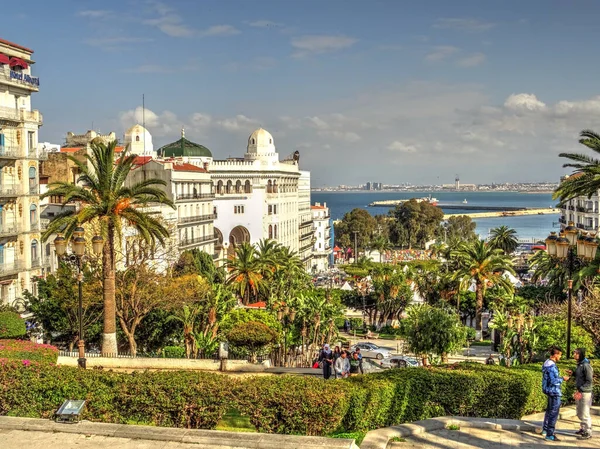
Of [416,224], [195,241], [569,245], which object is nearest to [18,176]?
[195,241]

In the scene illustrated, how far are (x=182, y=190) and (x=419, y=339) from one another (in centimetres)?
3129

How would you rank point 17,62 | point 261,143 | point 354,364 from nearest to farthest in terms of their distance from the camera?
point 354,364 < point 17,62 < point 261,143

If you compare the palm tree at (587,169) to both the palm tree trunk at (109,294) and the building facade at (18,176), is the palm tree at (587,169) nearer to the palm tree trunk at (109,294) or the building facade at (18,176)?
the palm tree trunk at (109,294)

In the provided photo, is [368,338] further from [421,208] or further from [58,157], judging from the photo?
[421,208]

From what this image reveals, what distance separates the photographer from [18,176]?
37.7 m

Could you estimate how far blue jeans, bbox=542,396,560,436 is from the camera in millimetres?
12672

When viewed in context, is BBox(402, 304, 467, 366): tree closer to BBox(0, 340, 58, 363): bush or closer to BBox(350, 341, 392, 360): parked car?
BBox(350, 341, 392, 360): parked car

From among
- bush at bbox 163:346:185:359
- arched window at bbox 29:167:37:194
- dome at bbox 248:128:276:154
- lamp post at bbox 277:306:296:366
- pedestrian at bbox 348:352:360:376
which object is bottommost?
bush at bbox 163:346:185:359

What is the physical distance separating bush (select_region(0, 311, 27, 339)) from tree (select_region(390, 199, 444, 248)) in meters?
115

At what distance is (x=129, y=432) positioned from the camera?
13.0 metres

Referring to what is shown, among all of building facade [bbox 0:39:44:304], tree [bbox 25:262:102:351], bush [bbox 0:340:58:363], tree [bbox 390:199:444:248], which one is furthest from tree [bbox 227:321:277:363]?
tree [bbox 390:199:444:248]

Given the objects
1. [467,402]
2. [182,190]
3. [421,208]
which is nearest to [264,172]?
[182,190]

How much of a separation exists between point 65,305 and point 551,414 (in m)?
23.9

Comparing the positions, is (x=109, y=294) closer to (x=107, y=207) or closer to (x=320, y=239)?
(x=107, y=207)
